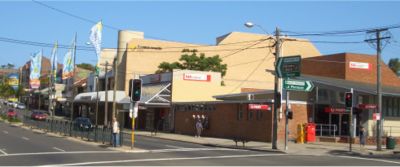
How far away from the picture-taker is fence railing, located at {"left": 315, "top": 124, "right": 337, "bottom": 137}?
137ft

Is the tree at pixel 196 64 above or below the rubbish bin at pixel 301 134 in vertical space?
above

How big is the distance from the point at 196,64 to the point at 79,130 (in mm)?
32135

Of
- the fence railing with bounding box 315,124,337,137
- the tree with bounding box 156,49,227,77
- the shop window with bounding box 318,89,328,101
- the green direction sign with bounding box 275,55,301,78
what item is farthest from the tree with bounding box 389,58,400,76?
the green direction sign with bounding box 275,55,301,78

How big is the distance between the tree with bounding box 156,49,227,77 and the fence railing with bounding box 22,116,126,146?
20.8 metres

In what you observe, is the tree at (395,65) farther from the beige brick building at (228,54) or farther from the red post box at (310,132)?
the red post box at (310,132)

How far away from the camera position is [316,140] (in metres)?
40.2

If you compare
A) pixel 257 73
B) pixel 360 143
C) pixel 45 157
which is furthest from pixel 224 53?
pixel 45 157

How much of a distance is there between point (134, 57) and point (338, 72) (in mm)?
25347

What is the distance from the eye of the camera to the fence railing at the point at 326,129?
41.8 metres

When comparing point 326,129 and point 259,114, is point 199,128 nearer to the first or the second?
point 259,114

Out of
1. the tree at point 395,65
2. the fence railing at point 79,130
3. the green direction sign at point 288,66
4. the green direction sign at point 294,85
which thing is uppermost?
the tree at point 395,65

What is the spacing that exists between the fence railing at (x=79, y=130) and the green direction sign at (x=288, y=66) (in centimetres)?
1018

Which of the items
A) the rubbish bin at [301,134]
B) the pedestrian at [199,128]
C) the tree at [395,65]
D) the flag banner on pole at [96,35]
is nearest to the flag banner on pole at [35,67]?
the flag banner on pole at [96,35]

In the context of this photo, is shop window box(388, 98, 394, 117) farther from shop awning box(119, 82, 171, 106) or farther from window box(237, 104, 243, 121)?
shop awning box(119, 82, 171, 106)
